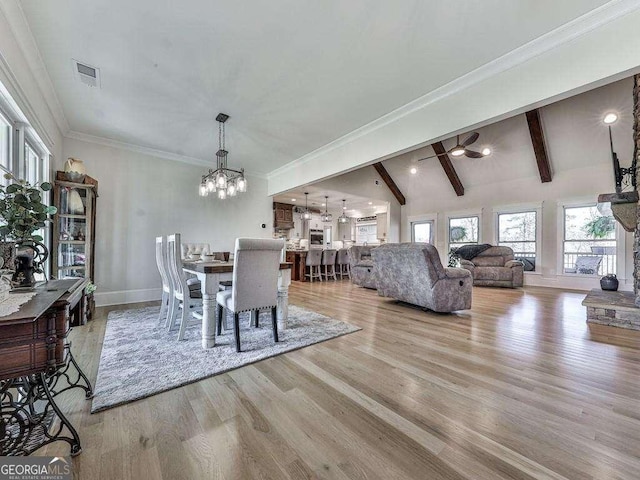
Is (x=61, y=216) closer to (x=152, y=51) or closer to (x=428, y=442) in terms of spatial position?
(x=152, y=51)

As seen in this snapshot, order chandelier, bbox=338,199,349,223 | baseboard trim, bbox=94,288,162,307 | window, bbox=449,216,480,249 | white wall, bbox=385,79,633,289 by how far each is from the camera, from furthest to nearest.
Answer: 1. chandelier, bbox=338,199,349,223
2. window, bbox=449,216,480,249
3. white wall, bbox=385,79,633,289
4. baseboard trim, bbox=94,288,162,307

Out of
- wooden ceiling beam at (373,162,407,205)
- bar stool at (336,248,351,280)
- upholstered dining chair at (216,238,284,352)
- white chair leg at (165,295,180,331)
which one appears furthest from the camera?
wooden ceiling beam at (373,162,407,205)

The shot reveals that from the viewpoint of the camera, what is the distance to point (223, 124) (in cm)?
384

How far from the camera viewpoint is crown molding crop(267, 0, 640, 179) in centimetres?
195

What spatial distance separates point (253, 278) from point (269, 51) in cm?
204

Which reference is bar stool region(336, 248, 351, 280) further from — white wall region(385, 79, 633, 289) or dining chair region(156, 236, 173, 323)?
dining chair region(156, 236, 173, 323)

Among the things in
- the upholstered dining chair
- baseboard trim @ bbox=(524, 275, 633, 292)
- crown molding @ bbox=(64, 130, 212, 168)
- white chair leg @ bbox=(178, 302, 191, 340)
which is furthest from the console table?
baseboard trim @ bbox=(524, 275, 633, 292)

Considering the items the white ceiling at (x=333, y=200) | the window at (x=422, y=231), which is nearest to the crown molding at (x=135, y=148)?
the white ceiling at (x=333, y=200)

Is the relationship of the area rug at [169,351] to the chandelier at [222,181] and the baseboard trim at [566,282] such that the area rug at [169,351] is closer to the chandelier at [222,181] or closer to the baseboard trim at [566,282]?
the chandelier at [222,181]

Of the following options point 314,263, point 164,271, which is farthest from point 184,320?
point 314,263

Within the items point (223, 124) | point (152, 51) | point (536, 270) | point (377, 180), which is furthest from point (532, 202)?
point (152, 51)

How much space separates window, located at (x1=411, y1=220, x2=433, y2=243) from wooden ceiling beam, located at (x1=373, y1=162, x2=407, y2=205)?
953mm

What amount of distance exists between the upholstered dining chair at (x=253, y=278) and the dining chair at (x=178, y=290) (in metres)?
0.35

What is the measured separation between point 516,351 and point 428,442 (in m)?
1.65
